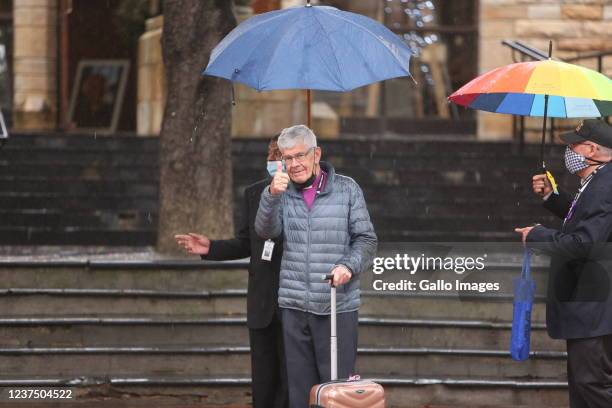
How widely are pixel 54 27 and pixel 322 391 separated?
13004 mm

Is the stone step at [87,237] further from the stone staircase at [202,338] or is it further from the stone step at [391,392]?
the stone step at [391,392]

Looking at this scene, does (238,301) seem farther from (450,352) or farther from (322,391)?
(322,391)

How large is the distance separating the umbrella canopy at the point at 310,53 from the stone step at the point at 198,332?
10.7ft

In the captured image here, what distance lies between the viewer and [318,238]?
24.1 ft

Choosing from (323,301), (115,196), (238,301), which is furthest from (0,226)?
(323,301)

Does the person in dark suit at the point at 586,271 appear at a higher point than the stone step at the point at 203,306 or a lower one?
higher

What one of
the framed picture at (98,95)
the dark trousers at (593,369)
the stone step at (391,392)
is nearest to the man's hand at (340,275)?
the dark trousers at (593,369)

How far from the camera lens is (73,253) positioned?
42.3 feet

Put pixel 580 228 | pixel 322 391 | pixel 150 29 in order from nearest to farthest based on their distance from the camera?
1. pixel 322 391
2. pixel 580 228
3. pixel 150 29

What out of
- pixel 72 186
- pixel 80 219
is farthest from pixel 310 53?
pixel 72 186

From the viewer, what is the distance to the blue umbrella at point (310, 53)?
754cm

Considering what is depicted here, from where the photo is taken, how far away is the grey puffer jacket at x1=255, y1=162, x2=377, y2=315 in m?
7.33

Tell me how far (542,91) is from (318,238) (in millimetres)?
1588

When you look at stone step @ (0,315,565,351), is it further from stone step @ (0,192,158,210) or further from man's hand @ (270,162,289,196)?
stone step @ (0,192,158,210)
